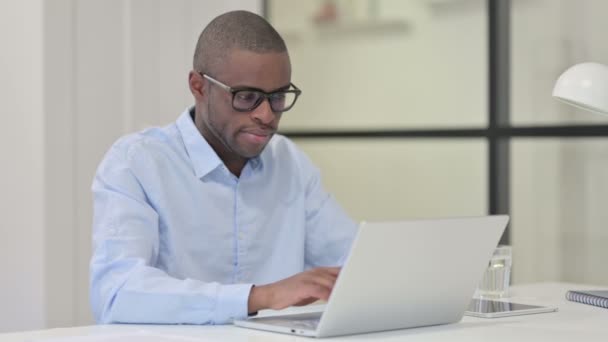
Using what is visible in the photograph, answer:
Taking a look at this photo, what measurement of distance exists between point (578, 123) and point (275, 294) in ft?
5.16

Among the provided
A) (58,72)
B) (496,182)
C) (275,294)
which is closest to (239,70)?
(275,294)

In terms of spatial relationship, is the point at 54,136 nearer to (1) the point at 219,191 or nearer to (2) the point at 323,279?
(1) the point at 219,191

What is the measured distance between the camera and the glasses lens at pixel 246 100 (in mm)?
1834

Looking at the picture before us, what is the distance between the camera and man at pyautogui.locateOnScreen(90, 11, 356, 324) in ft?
5.60

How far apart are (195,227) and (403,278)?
61 centimetres

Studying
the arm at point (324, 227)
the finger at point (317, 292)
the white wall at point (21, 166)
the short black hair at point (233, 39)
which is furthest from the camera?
the white wall at point (21, 166)

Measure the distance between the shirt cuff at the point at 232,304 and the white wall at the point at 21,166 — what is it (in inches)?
57.1

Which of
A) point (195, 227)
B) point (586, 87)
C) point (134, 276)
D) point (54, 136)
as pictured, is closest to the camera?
point (134, 276)

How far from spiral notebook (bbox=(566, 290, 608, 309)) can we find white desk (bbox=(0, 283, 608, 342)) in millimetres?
106

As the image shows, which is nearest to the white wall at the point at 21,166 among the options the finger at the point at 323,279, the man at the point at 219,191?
the man at the point at 219,191

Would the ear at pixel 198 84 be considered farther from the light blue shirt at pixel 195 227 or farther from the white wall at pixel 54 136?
the white wall at pixel 54 136

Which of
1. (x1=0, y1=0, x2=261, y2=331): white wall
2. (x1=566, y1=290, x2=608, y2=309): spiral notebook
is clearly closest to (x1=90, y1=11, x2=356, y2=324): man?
(x1=566, y1=290, x2=608, y2=309): spiral notebook

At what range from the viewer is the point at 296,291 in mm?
1497

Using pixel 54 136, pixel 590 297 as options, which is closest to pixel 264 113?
pixel 590 297
